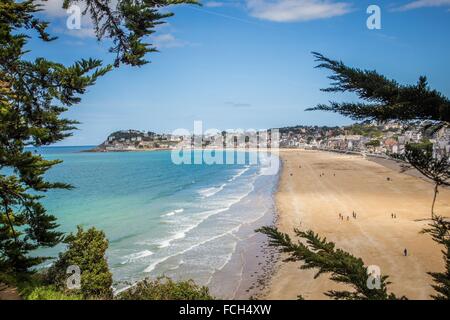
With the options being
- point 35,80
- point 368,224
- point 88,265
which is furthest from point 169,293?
point 368,224

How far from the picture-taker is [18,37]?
19.8 ft

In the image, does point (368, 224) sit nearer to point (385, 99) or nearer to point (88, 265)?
point (88, 265)

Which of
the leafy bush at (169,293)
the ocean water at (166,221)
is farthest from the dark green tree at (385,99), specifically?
the ocean water at (166,221)

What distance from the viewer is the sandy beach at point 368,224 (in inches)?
761

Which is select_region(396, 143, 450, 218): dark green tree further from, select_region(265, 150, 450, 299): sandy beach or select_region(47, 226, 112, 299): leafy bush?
select_region(47, 226, 112, 299): leafy bush

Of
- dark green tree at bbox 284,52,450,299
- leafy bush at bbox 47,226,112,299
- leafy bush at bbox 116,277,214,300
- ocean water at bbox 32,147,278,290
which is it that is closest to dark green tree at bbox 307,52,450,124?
dark green tree at bbox 284,52,450,299

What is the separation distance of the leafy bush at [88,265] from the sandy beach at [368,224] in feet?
27.1

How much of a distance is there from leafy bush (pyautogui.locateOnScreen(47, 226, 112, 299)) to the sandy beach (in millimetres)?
8269

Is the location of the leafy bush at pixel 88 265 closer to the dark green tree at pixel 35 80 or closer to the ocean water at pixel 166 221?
the ocean water at pixel 166 221

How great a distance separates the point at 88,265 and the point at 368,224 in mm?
24617

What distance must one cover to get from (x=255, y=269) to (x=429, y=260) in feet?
35.6
